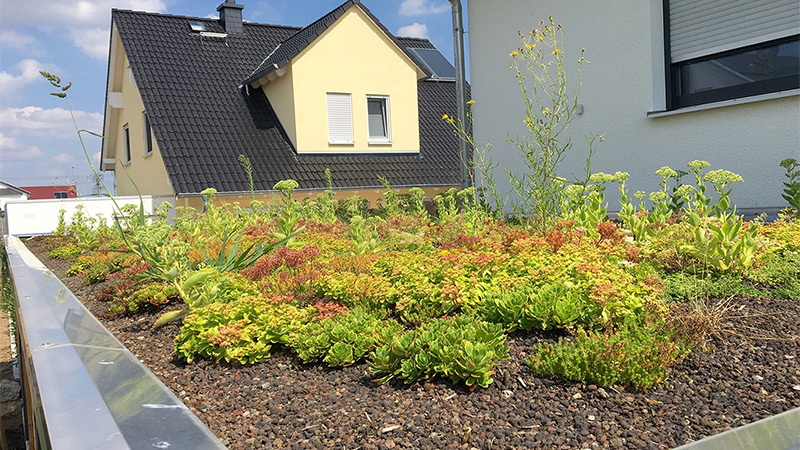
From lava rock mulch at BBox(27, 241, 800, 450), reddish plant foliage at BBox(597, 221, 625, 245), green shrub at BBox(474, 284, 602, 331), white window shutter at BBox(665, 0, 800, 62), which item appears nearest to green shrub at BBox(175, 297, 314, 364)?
lava rock mulch at BBox(27, 241, 800, 450)

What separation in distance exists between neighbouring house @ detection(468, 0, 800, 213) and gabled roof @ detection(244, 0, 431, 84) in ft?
21.3

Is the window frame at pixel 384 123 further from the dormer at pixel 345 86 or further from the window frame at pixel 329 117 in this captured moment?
the window frame at pixel 329 117

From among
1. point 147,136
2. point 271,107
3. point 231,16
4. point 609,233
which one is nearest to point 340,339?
point 609,233

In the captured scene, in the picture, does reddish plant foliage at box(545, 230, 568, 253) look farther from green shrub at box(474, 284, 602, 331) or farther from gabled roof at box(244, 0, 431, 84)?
gabled roof at box(244, 0, 431, 84)

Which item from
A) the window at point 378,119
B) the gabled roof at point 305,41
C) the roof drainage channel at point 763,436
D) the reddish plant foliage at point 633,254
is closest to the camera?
the roof drainage channel at point 763,436

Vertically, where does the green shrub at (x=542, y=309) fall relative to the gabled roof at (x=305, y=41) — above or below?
below

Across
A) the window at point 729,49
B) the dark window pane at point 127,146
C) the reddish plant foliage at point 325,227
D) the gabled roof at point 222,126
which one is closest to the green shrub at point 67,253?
the reddish plant foliage at point 325,227

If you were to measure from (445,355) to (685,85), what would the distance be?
19.8 feet

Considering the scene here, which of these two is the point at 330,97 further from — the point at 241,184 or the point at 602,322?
the point at 602,322

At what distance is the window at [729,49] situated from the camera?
6.11 metres

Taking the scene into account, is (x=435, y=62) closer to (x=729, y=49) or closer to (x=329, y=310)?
(x=729, y=49)

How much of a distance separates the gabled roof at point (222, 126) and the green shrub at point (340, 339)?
9.42 meters

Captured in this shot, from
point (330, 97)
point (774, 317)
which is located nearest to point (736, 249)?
point (774, 317)

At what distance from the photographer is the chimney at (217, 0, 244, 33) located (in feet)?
52.6
